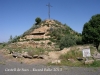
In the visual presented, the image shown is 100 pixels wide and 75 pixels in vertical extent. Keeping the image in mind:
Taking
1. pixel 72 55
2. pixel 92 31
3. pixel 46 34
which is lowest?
pixel 72 55

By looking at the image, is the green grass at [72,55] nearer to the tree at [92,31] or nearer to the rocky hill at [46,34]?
the tree at [92,31]

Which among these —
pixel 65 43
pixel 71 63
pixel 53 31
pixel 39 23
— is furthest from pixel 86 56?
pixel 39 23

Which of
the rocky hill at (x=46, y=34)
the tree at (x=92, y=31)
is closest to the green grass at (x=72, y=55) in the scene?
the tree at (x=92, y=31)

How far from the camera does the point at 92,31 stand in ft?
67.8

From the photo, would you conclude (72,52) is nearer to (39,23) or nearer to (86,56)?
(86,56)

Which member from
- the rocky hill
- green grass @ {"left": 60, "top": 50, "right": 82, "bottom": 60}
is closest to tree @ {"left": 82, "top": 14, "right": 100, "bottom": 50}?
green grass @ {"left": 60, "top": 50, "right": 82, "bottom": 60}

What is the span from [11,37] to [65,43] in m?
27.9

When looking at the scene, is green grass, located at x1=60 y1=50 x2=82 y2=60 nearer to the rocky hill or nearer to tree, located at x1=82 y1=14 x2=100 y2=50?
tree, located at x1=82 y1=14 x2=100 y2=50

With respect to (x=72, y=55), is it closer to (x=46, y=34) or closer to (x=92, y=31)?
(x=92, y=31)

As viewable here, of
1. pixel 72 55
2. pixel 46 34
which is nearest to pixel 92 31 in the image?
pixel 72 55

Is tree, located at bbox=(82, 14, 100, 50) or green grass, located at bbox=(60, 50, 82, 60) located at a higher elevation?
tree, located at bbox=(82, 14, 100, 50)

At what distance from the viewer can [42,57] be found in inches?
567

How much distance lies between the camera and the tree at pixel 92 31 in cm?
2065

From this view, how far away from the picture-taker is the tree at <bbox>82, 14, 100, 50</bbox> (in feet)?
67.8
